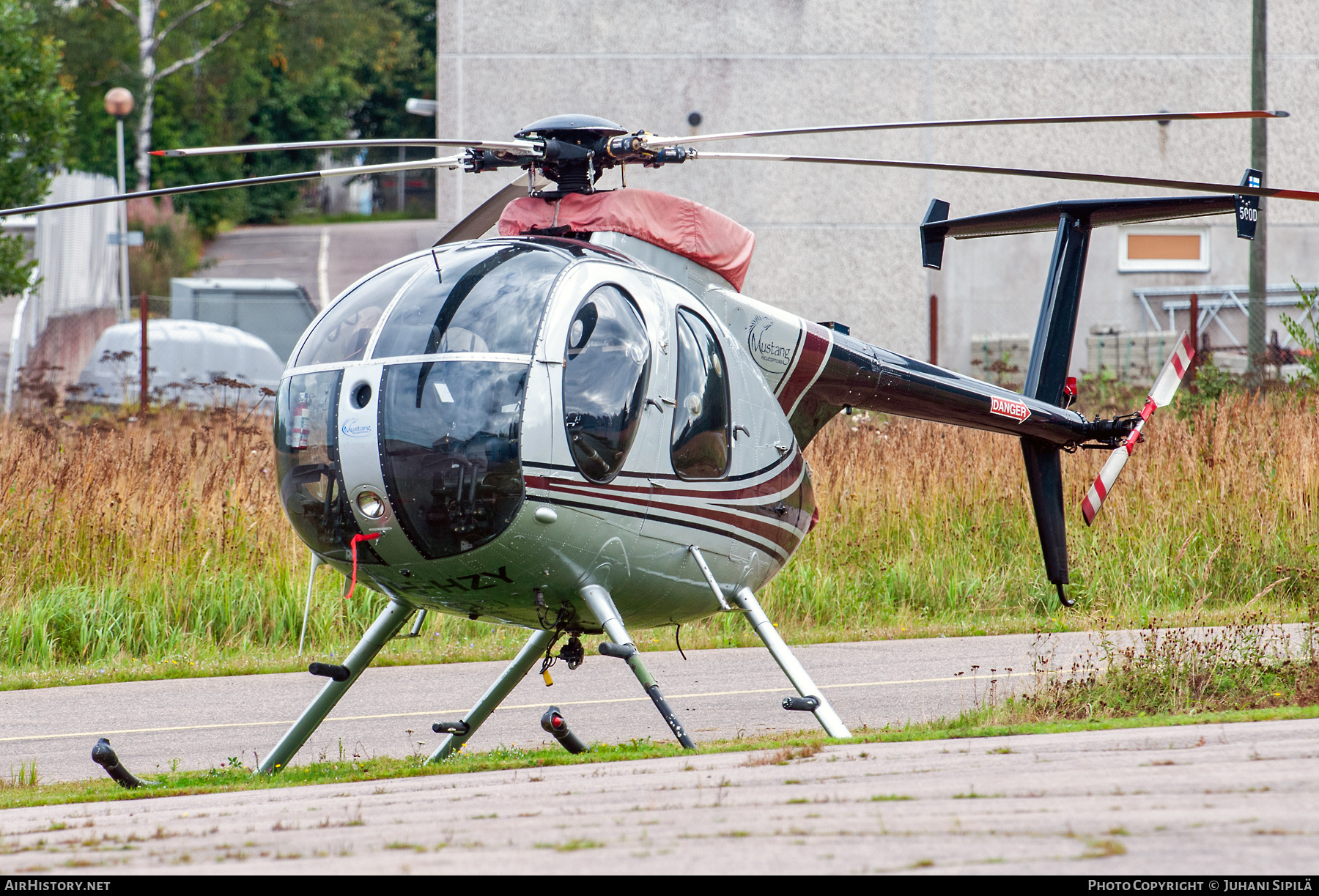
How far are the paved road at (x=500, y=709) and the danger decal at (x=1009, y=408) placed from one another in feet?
5.19

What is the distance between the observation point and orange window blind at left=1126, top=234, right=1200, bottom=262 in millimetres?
22453

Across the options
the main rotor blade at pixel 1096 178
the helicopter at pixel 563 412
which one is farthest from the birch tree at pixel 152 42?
the main rotor blade at pixel 1096 178

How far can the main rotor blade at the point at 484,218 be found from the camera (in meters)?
7.03

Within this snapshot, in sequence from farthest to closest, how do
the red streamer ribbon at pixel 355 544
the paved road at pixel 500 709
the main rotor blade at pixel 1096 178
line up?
the paved road at pixel 500 709 → the red streamer ribbon at pixel 355 544 → the main rotor blade at pixel 1096 178

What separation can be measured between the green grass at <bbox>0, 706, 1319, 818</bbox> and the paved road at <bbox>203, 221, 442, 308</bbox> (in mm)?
28727

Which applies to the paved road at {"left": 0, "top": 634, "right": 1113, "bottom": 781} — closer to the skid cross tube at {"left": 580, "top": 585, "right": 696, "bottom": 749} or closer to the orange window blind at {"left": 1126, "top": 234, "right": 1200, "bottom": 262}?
the skid cross tube at {"left": 580, "top": 585, "right": 696, "bottom": 749}

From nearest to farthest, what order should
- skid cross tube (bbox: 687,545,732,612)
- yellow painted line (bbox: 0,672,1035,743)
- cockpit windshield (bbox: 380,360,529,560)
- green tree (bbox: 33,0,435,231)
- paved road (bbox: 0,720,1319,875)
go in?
paved road (bbox: 0,720,1319,875) → cockpit windshield (bbox: 380,360,529,560) → skid cross tube (bbox: 687,545,732,612) → yellow painted line (bbox: 0,672,1035,743) → green tree (bbox: 33,0,435,231)

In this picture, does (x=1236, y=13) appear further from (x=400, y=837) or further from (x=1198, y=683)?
(x=400, y=837)

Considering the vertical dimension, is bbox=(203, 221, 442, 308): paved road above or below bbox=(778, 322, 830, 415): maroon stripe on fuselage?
above

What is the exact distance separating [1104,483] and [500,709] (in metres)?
4.28

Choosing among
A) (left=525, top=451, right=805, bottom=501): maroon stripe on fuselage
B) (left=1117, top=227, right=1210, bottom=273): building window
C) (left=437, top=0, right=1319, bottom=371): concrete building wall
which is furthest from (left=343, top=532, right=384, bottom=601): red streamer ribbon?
(left=1117, top=227, right=1210, bottom=273): building window

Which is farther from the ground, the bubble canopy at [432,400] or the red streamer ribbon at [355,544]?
the bubble canopy at [432,400]

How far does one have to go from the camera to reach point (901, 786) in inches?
172

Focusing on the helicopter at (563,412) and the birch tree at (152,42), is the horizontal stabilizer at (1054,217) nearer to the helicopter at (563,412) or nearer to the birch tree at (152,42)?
the helicopter at (563,412)
